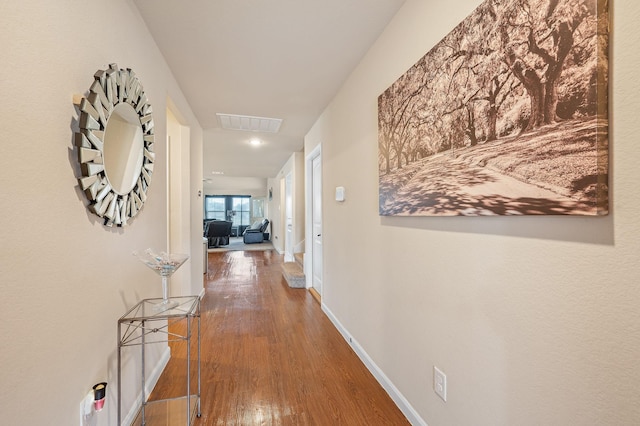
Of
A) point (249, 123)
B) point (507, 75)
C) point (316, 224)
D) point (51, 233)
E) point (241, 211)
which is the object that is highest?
point (249, 123)

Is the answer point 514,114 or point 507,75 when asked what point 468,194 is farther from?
point 507,75

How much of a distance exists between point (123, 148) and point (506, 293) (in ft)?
5.87

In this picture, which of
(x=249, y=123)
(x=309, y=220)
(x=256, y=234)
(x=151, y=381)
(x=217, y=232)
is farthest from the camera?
(x=256, y=234)

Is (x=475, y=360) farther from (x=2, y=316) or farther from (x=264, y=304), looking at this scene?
(x=264, y=304)

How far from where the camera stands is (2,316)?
723mm

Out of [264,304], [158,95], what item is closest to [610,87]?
[158,95]

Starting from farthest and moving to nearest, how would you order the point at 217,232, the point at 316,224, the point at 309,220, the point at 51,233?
the point at 217,232, the point at 309,220, the point at 316,224, the point at 51,233

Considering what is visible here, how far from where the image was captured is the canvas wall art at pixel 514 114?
2.36 ft

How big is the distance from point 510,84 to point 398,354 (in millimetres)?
1524

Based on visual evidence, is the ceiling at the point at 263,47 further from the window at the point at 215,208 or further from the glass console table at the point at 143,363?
the window at the point at 215,208

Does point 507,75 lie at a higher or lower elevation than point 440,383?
higher

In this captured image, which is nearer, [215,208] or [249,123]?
[249,123]

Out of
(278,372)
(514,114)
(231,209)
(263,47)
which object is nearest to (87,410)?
(278,372)

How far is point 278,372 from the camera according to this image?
204 centimetres
